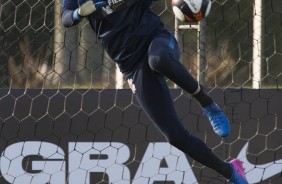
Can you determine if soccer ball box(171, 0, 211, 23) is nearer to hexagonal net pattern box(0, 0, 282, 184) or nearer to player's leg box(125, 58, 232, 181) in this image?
player's leg box(125, 58, 232, 181)

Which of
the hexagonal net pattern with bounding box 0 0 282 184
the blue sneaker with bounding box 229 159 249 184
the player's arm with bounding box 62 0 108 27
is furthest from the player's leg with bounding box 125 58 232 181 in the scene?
the hexagonal net pattern with bounding box 0 0 282 184

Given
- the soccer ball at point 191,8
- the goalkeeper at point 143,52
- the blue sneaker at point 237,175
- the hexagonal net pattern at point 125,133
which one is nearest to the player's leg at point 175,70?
the goalkeeper at point 143,52

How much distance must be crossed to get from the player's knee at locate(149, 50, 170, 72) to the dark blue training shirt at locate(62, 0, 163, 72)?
7.6 inches

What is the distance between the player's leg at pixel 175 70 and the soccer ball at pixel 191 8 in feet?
0.45

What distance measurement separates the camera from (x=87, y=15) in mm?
4156

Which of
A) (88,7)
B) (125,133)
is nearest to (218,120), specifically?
(88,7)

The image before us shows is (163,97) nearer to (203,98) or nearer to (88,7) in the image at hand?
(203,98)

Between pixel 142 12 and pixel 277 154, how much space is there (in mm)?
1406

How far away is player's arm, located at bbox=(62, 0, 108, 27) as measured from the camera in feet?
13.5

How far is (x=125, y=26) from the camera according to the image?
13.8ft

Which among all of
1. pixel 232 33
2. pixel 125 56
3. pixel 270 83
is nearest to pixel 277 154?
pixel 270 83

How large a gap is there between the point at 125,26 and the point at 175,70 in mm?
373

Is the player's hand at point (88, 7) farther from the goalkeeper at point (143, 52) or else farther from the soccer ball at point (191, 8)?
the soccer ball at point (191, 8)

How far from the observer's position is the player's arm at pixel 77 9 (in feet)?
13.5
